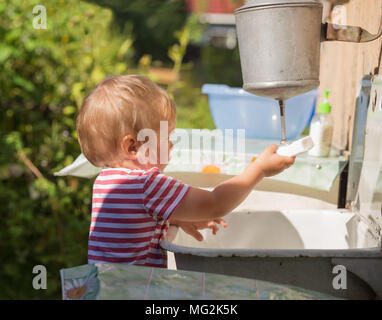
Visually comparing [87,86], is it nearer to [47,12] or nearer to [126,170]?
[47,12]

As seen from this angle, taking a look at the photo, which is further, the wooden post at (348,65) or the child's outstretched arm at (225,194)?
the wooden post at (348,65)

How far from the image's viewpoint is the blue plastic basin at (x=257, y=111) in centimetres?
181

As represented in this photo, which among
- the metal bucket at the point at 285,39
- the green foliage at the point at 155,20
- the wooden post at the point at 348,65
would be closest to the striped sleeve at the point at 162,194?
the metal bucket at the point at 285,39

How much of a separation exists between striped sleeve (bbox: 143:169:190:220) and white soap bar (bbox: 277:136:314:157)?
246mm

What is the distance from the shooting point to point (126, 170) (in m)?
1.14

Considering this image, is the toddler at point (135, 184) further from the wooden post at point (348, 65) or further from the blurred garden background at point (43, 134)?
the blurred garden background at point (43, 134)

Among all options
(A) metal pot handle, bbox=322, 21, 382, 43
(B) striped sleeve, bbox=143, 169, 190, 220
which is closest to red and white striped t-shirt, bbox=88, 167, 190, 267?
(B) striped sleeve, bbox=143, 169, 190, 220

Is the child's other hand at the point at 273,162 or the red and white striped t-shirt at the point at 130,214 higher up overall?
the child's other hand at the point at 273,162

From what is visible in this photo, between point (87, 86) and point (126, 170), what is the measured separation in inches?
60.9

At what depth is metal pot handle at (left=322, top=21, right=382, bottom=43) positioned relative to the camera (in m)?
1.17

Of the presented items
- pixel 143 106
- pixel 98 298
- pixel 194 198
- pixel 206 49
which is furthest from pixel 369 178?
pixel 206 49

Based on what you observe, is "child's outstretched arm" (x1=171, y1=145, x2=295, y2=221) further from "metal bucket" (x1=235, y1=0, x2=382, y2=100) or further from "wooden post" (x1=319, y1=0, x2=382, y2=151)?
"wooden post" (x1=319, y1=0, x2=382, y2=151)

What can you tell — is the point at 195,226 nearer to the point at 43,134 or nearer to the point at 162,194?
the point at 162,194

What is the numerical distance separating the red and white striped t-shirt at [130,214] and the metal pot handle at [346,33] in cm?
53
